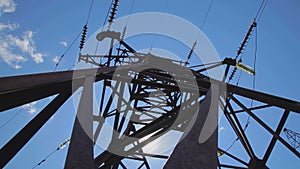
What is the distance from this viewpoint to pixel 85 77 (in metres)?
4.90

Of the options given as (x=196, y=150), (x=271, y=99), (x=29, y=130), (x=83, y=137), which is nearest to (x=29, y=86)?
(x=29, y=130)

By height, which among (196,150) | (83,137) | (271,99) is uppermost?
(271,99)

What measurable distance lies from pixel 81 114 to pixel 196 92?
3074 mm

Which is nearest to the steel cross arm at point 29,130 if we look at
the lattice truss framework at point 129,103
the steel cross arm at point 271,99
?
the lattice truss framework at point 129,103

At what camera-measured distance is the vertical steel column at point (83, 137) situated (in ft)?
11.4

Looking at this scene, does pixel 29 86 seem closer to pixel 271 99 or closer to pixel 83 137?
pixel 83 137

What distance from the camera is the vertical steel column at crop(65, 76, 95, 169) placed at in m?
3.48

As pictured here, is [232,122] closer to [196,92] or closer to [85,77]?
[196,92]

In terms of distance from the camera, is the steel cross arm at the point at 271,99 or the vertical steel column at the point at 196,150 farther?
the steel cross arm at the point at 271,99

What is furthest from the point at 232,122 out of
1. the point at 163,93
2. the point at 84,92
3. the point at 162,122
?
the point at 163,93

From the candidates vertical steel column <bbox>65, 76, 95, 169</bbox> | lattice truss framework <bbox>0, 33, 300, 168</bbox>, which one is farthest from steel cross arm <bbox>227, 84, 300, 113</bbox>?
vertical steel column <bbox>65, 76, 95, 169</bbox>

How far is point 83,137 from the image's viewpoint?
389cm

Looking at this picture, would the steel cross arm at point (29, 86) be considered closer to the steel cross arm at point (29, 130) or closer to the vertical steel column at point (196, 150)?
the steel cross arm at point (29, 130)

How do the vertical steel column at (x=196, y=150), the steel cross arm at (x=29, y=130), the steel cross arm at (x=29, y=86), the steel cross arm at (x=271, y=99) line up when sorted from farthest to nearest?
1. the steel cross arm at (x=271, y=99)
2. the steel cross arm at (x=29, y=130)
3. the vertical steel column at (x=196, y=150)
4. the steel cross arm at (x=29, y=86)
